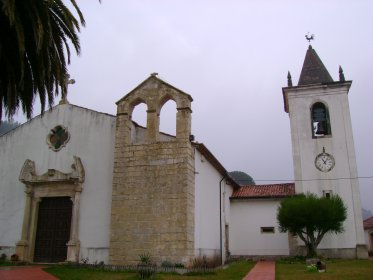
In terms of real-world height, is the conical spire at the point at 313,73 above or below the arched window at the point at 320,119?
above

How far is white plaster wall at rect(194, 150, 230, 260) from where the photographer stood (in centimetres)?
1827

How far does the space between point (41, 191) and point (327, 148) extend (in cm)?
1830

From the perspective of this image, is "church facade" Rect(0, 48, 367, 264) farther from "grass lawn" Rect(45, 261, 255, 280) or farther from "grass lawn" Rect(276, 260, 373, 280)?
"grass lawn" Rect(276, 260, 373, 280)

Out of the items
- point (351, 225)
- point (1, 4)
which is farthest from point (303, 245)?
Result: point (1, 4)

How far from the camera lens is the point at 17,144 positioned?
66.6 feet

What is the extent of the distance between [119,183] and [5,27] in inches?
339

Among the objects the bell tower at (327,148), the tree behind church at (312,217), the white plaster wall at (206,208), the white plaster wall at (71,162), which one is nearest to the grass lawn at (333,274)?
the white plaster wall at (206,208)

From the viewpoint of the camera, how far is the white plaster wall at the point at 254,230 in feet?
85.5

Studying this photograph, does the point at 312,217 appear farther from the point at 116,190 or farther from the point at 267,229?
the point at 116,190

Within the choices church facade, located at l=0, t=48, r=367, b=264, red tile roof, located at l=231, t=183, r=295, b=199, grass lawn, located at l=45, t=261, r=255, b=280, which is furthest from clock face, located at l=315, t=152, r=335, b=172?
grass lawn, located at l=45, t=261, r=255, b=280

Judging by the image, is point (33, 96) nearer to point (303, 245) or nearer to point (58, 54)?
point (58, 54)

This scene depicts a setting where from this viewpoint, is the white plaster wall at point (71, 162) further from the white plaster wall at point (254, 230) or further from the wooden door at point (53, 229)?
the white plaster wall at point (254, 230)

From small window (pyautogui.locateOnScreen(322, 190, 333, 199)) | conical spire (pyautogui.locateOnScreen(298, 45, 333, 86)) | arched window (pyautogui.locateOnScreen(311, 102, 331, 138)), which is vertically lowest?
small window (pyautogui.locateOnScreen(322, 190, 333, 199))

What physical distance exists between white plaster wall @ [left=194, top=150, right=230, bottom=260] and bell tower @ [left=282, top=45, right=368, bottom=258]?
6861 mm
